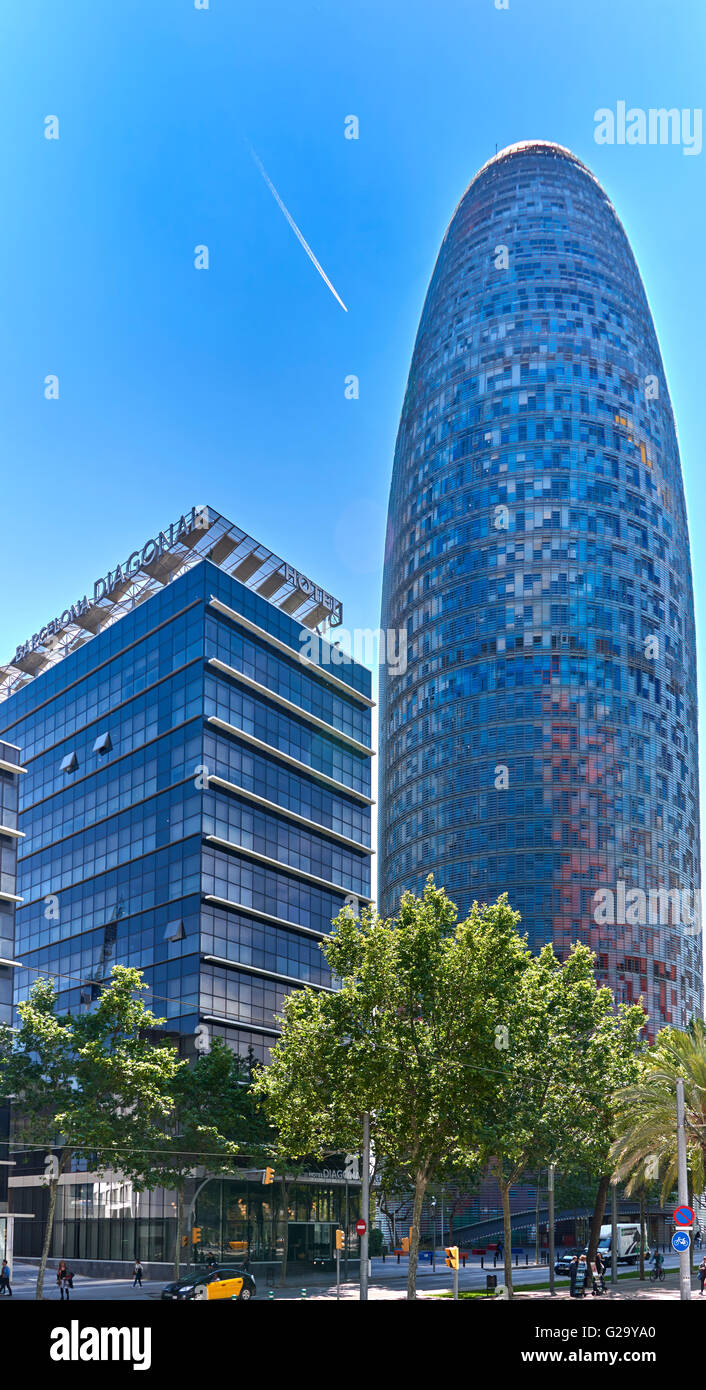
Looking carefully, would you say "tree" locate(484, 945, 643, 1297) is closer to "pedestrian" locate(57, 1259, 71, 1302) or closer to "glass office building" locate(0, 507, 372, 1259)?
"pedestrian" locate(57, 1259, 71, 1302)

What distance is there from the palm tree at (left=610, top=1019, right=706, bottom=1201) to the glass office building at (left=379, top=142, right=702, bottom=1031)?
10482cm

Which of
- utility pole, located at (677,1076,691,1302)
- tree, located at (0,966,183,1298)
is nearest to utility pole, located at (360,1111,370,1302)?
tree, located at (0,966,183,1298)

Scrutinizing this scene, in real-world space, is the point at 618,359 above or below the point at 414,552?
above

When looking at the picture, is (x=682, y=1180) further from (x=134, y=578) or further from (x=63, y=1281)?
(x=134, y=578)

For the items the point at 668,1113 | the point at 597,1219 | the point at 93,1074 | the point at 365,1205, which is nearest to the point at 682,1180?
the point at 668,1113

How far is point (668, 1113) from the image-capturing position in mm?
50312

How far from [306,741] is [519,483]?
84435 millimetres

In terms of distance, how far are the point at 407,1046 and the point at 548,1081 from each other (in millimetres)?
12318

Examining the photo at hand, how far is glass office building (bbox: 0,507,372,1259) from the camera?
9000cm

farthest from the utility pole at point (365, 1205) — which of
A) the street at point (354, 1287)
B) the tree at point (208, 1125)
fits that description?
the tree at point (208, 1125)

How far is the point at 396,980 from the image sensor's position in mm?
55750

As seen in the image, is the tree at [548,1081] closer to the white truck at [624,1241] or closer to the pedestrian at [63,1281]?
the pedestrian at [63,1281]

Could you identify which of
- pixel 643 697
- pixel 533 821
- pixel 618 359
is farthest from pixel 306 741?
pixel 618 359

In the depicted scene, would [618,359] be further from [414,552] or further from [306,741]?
[306,741]
